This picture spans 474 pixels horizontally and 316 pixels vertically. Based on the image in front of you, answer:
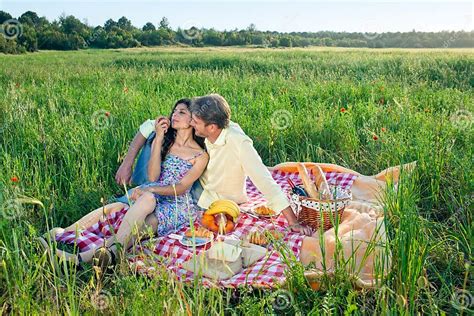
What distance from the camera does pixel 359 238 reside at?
3.88m

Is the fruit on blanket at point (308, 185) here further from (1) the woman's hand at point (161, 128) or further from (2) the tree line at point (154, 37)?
(2) the tree line at point (154, 37)

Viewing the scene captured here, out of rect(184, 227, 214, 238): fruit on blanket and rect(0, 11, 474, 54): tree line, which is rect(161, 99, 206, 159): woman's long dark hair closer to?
rect(184, 227, 214, 238): fruit on blanket

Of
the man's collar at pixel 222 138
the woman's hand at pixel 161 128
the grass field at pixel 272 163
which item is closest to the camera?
the grass field at pixel 272 163

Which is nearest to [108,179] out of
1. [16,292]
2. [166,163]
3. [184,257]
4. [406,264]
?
[166,163]

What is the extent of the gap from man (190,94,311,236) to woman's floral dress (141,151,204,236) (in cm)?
16

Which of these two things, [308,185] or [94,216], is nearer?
[308,185]

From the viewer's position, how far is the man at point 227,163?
4062 mm

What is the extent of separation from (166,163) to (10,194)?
4.00 feet

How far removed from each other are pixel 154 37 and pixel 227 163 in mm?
34098

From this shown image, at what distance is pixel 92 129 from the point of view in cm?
583

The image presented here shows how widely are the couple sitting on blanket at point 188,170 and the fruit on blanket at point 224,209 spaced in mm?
249

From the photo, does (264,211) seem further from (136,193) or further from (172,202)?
(136,193)

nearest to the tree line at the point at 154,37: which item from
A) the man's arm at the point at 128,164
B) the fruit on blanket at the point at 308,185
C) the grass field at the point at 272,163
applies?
the grass field at the point at 272,163

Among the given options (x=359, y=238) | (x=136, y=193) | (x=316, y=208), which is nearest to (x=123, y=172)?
(x=136, y=193)
